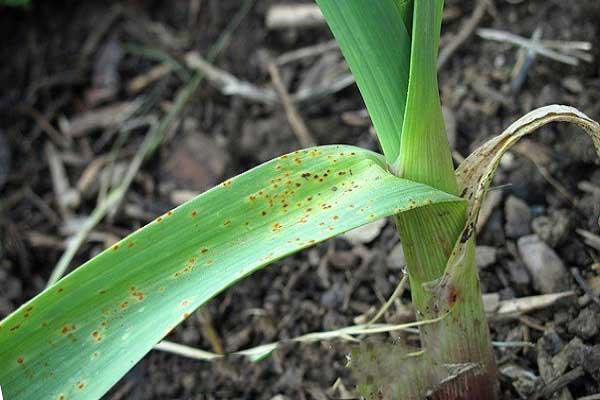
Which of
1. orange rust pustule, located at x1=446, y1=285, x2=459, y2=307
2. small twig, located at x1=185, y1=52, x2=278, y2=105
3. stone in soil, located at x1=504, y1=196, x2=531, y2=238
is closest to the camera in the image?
orange rust pustule, located at x1=446, y1=285, x2=459, y2=307

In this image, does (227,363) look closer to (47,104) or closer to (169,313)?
(169,313)

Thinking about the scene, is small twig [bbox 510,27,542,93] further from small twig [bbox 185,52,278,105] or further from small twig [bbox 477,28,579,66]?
small twig [bbox 185,52,278,105]

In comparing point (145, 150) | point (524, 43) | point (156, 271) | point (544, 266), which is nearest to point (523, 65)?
point (524, 43)

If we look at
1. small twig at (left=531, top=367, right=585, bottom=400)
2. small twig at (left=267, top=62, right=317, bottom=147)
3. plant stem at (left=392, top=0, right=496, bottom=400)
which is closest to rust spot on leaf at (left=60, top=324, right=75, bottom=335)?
plant stem at (left=392, top=0, right=496, bottom=400)

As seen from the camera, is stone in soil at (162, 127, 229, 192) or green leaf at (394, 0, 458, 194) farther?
stone in soil at (162, 127, 229, 192)

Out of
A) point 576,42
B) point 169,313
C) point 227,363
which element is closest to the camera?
point 169,313

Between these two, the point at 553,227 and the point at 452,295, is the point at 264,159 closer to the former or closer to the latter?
the point at 553,227

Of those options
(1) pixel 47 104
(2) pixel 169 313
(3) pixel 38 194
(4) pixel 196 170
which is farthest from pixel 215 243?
(1) pixel 47 104
